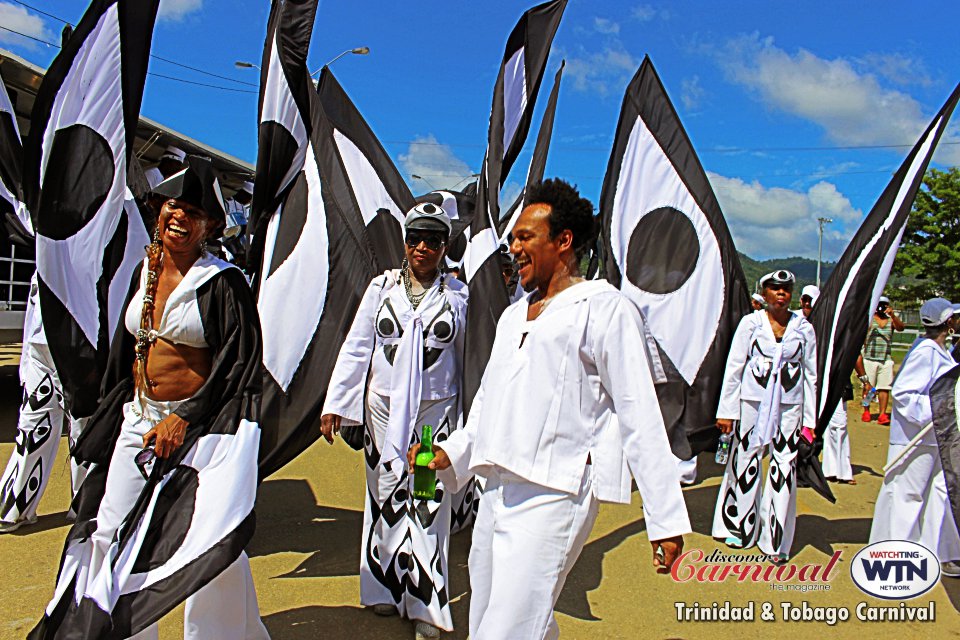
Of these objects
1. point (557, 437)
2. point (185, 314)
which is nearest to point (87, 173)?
point (185, 314)

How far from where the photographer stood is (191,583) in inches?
104

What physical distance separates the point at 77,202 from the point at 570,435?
2.66m

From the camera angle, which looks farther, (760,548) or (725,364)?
(725,364)

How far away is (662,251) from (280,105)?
9.89 feet

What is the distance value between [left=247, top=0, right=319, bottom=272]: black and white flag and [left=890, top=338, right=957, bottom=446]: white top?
409 cm

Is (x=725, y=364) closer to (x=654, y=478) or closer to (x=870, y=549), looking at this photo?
(x=870, y=549)

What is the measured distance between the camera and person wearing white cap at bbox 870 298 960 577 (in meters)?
4.79

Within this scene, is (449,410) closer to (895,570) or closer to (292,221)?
(292,221)

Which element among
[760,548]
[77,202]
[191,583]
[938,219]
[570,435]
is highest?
[938,219]

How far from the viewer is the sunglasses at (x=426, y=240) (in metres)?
3.92

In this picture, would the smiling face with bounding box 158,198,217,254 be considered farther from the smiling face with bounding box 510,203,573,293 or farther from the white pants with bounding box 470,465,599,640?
the white pants with bounding box 470,465,599,640

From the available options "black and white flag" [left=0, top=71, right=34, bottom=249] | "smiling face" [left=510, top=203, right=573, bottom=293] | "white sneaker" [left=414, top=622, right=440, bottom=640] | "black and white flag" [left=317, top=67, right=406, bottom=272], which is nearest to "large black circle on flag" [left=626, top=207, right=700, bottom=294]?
"black and white flag" [left=317, top=67, right=406, bottom=272]

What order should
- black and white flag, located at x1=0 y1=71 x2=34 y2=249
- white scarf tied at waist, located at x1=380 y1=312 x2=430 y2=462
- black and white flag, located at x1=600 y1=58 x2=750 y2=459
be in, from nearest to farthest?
white scarf tied at waist, located at x1=380 y1=312 x2=430 y2=462 < black and white flag, located at x1=0 y1=71 x2=34 y2=249 < black and white flag, located at x1=600 y1=58 x2=750 y2=459

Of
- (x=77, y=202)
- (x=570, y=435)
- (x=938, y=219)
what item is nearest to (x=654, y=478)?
(x=570, y=435)
